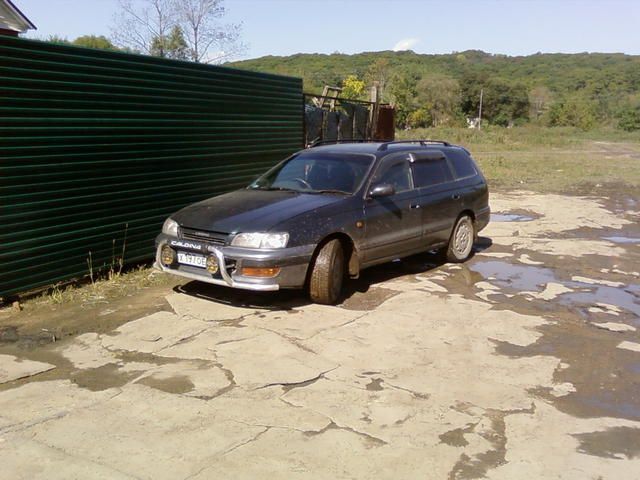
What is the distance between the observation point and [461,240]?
850 cm

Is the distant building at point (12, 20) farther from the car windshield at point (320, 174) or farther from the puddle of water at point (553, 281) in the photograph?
the puddle of water at point (553, 281)

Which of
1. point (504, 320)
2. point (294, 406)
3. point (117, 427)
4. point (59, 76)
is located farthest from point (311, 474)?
point (59, 76)

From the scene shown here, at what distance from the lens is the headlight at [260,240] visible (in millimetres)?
5793

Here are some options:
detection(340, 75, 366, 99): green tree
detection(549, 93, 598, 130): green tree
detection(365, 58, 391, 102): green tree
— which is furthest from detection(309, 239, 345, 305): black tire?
detection(549, 93, 598, 130): green tree

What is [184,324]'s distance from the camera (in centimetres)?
569

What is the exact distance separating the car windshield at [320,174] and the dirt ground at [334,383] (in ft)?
4.04

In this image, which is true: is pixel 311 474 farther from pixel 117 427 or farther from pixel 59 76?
pixel 59 76

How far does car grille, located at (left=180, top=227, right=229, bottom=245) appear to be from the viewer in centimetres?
591

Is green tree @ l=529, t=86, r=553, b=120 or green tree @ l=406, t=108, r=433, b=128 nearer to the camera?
green tree @ l=406, t=108, r=433, b=128

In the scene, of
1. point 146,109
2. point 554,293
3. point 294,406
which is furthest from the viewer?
point 146,109

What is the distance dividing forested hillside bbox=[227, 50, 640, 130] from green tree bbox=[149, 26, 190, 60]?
32.1 m

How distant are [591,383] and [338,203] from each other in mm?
3013

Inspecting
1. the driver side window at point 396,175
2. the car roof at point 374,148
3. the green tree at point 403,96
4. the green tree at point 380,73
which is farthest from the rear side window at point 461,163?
the green tree at point 403,96

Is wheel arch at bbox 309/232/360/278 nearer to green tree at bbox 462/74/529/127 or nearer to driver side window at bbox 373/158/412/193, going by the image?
driver side window at bbox 373/158/412/193
